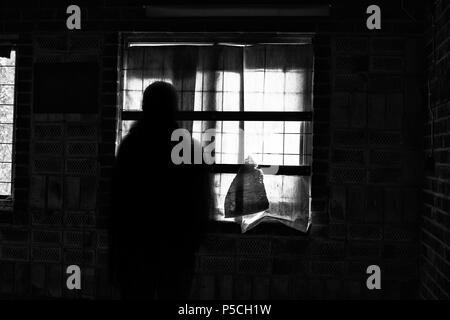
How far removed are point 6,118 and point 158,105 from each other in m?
1.81

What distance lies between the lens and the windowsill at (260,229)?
426cm

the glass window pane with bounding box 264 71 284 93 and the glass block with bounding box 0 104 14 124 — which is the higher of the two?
the glass window pane with bounding box 264 71 284 93

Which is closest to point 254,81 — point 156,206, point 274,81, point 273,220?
point 274,81

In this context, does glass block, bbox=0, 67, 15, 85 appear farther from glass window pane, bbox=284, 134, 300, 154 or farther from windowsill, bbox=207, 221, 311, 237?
glass window pane, bbox=284, 134, 300, 154

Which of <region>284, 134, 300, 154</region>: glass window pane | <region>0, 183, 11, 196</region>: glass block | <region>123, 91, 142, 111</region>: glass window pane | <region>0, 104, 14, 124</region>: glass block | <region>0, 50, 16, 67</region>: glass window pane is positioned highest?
<region>0, 50, 16, 67</region>: glass window pane

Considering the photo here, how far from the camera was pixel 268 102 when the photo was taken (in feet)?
14.1

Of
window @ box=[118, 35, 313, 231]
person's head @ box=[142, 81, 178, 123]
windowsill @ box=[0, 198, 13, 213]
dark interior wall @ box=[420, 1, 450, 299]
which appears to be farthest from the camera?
windowsill @ box=[0, 198, 13, 213]

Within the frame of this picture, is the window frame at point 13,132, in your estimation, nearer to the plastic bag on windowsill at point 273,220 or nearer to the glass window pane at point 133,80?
the glass window pane at point 133,80

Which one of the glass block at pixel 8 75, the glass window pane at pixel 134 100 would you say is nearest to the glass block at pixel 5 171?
the glass block at pixel 8 75

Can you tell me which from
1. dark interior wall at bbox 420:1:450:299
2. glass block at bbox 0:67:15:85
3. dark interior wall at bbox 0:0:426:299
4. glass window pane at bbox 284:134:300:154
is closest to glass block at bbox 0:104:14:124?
glass block at bbox 0:67:15:85

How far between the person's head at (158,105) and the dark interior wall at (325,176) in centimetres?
80

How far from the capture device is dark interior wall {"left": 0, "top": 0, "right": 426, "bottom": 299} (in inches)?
165

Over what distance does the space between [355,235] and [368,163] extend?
630 millimetres
